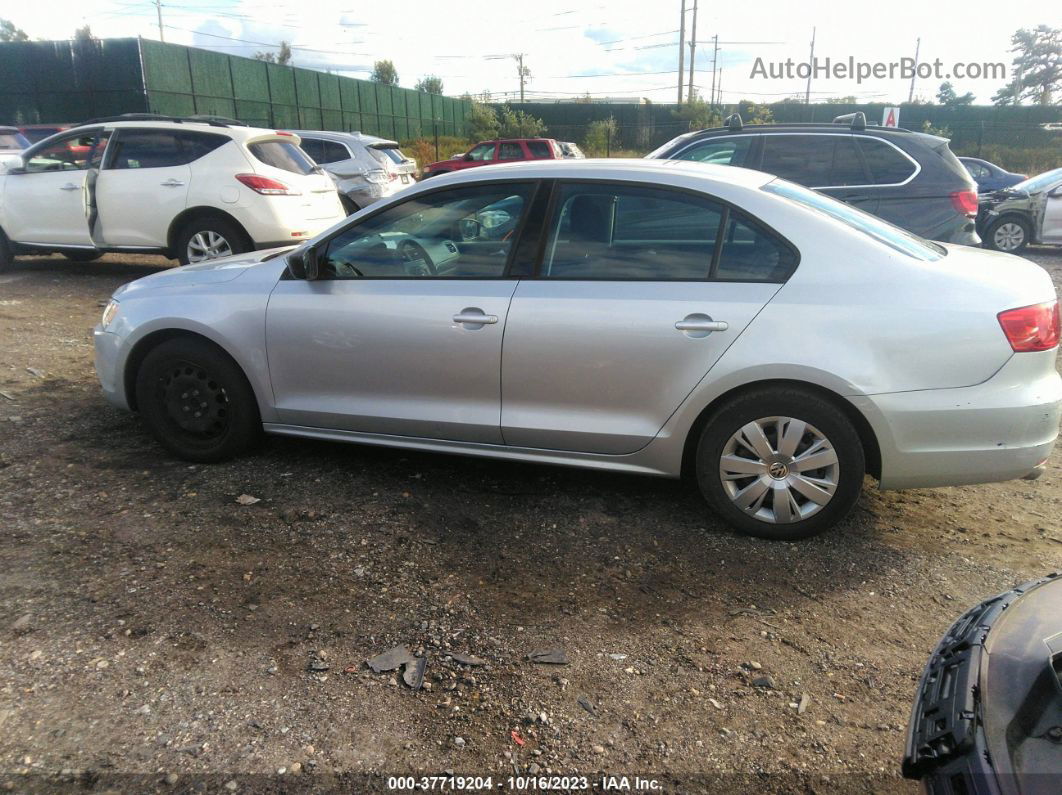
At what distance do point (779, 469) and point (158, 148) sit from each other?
8.21 m

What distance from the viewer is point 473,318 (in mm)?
3732

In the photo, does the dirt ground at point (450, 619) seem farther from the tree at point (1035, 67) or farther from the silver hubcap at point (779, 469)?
the tree at point (1035, 67)

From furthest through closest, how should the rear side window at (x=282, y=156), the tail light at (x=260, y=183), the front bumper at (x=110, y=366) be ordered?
1. the rear side window at (x=282, y=156)
2. the tail light at (x=260, y=183)
3. the front bumper at (x=110, y=366)

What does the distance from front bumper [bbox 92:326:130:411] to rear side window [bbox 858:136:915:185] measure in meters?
6.43

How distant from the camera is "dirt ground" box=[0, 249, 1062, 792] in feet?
7.89

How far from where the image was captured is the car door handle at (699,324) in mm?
3418

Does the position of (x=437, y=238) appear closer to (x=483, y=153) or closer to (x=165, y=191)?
(x=165, y=191)

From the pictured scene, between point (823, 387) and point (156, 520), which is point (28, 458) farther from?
point (823, 387)

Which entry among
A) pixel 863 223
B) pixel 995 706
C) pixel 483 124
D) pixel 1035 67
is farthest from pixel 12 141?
pixel 1035 67

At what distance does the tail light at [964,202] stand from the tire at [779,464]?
5058 mm

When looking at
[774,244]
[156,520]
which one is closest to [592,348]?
[774,244]

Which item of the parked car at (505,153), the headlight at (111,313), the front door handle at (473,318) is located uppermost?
the parked car at (505,153)

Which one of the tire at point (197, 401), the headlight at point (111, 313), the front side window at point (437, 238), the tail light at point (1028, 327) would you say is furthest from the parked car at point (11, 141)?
the tail light at point (1028, 327)

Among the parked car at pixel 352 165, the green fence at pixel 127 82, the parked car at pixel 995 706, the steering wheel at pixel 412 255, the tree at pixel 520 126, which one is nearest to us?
the parked car at pixel 995 706
